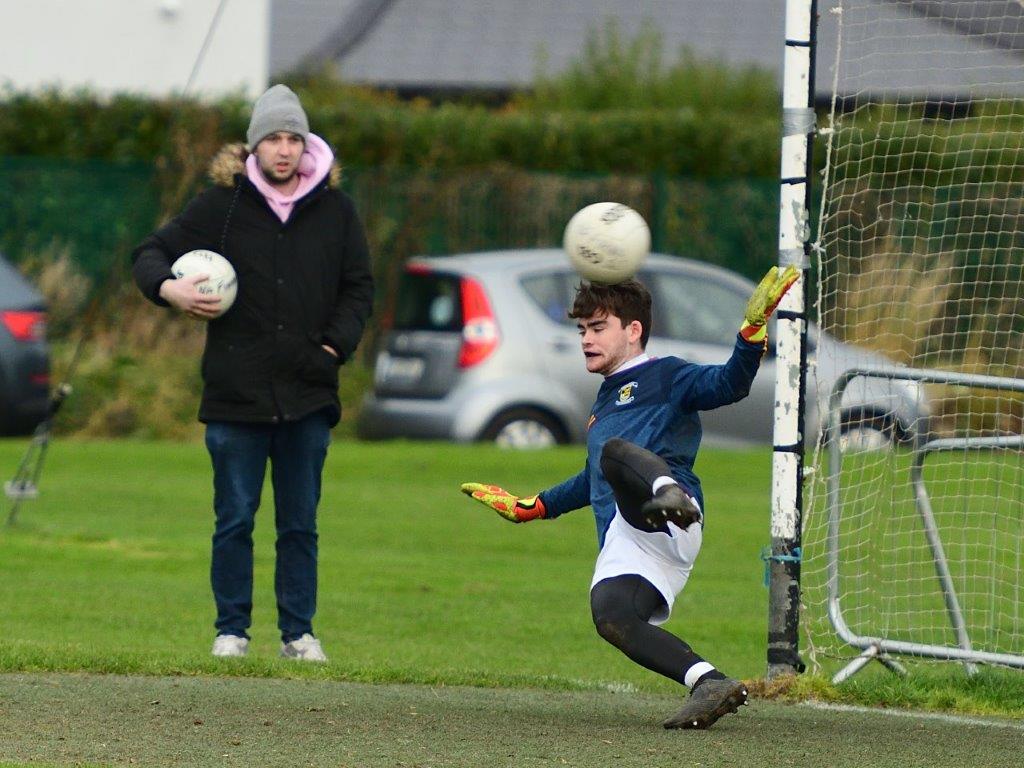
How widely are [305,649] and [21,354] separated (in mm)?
9363

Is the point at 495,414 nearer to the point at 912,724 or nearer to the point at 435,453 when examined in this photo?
the point at 435,453

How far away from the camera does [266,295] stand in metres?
7.79

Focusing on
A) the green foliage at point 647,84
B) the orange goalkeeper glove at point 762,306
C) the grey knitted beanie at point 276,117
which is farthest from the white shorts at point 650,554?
the green foliage at point 647,84

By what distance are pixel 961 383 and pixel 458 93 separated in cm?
2774

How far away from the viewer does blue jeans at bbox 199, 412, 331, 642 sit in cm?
772

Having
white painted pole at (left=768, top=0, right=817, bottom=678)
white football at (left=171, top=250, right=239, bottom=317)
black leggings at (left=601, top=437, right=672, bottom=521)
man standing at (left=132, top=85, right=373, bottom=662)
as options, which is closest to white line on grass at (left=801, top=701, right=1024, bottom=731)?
white painted pole at (left=768, top=0, right=817, bottom=678)

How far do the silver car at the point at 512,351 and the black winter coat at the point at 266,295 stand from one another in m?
8.50

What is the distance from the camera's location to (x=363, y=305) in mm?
8008

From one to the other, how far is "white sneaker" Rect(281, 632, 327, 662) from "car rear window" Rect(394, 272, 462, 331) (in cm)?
876

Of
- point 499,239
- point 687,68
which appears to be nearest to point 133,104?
point 499,239

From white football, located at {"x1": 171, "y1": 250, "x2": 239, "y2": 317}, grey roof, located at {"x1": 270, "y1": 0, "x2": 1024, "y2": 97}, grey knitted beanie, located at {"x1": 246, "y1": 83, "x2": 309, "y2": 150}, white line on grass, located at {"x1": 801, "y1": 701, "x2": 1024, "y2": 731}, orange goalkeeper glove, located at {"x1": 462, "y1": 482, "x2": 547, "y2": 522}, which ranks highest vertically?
grey roof, located at {"x1": 270, "y1": 0, "x2": 1024, "y2": 97}

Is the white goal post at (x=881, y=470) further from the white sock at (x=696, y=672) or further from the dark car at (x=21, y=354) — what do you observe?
the dark car at (x=21, y=354)

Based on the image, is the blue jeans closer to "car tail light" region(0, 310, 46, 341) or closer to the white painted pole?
the white painted pole

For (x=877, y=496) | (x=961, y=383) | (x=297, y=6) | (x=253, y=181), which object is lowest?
(x=877, y=496)
